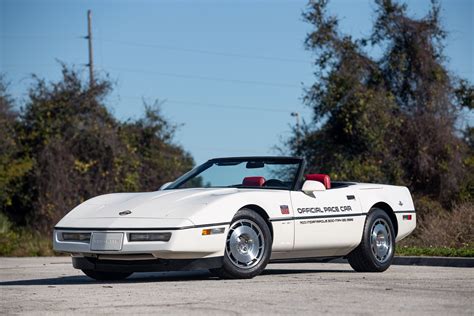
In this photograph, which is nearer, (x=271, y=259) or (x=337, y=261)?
(x=271, y=259)

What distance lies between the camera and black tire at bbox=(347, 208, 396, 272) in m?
11.0

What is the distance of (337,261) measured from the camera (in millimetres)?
14211

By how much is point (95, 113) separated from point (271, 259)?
19.0 meters

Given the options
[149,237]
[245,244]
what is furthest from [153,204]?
[245,244]

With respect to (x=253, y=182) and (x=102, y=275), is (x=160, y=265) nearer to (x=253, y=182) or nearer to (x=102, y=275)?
(x=102, y=275)

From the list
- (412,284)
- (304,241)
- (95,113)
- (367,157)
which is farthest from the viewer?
(95,113)

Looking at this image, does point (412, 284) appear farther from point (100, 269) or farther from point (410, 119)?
point (410, 119)

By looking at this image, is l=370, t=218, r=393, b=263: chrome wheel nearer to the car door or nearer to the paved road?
the car door

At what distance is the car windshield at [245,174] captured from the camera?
1069 centimetres

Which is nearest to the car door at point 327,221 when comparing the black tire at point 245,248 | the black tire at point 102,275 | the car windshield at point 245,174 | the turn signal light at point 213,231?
the car windshield at point 245,174

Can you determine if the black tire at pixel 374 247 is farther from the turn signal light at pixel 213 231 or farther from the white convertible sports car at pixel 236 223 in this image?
the turn signal light at pixel 213 231

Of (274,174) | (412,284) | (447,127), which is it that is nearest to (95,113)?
(447,127)

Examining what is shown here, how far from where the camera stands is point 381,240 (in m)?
11.3

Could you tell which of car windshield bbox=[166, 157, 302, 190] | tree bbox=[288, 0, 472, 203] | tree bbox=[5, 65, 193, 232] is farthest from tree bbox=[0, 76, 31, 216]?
car windshield bbox=[166, 157, 302, 190]
